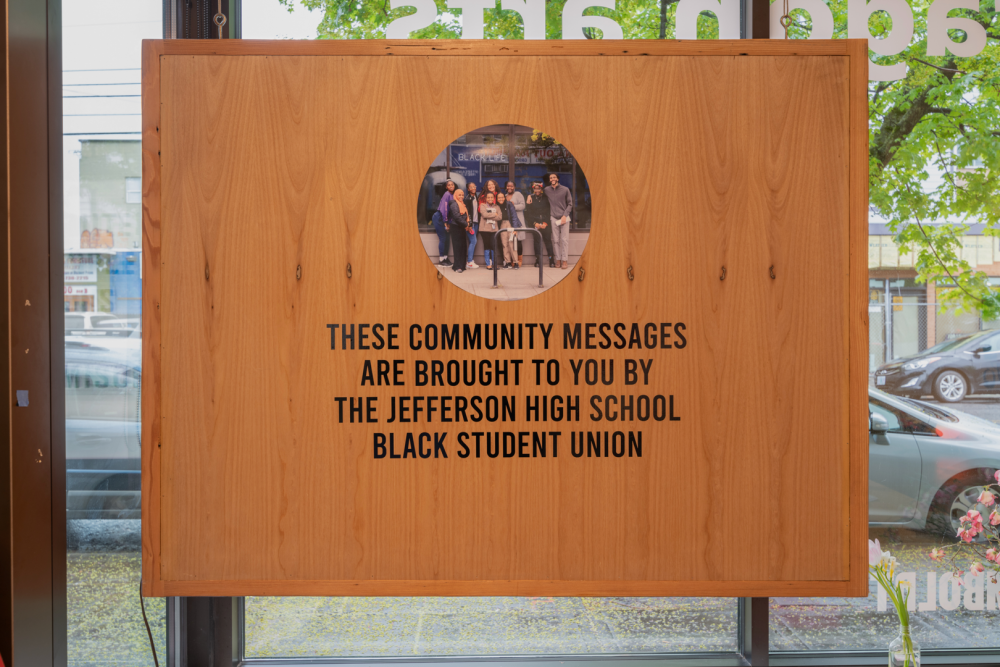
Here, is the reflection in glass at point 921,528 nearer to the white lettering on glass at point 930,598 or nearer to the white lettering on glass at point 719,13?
the white lettering on glass at point 930,598

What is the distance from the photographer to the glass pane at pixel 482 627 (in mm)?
2086

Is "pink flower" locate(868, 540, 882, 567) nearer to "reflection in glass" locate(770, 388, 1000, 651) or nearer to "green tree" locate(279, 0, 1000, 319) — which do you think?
"reflection in glass" locate(770, 388, 1000, 651)

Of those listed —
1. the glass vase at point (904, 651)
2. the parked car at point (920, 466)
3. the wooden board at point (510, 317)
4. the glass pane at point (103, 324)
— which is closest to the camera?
the wooden board at point (510, 317)

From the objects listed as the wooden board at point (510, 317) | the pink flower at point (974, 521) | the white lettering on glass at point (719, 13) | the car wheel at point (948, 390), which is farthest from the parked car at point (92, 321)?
the pink flower at point (974, 521)

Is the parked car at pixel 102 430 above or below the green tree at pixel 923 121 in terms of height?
below

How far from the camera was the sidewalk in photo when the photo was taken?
1.43 meters

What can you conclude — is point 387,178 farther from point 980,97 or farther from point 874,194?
point 980,97

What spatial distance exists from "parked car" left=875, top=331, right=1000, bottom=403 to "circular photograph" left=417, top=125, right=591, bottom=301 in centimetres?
140

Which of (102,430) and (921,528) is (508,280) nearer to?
(102,430)

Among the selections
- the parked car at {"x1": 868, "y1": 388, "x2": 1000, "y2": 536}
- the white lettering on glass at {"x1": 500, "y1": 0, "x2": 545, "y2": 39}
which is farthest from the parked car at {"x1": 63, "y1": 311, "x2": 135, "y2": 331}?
the parked car at {"x1": 868, "y1": 388, "x2": 1000, "y2": 536}

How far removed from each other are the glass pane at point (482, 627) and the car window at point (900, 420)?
0.86 meters

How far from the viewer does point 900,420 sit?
206 centimetres

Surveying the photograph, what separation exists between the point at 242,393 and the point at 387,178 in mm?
633

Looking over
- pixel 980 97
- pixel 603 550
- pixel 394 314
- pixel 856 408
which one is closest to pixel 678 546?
pixel 603 550
